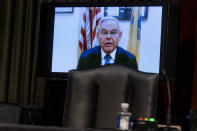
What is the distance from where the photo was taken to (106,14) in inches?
146

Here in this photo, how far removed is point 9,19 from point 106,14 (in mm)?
1114

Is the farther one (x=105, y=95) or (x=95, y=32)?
(x=95, y=32)

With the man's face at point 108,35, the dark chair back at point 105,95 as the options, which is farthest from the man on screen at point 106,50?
the dark chair back at point 105,95

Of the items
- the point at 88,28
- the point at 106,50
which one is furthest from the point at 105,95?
the point at 88,28

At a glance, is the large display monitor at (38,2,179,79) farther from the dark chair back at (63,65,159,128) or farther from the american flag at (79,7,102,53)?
the dark chair back at (63,65,159,128)

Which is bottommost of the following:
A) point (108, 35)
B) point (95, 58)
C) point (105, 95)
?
point (105, 95)

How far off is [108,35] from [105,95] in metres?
1.50

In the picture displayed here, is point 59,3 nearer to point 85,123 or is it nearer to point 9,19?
point 9,19

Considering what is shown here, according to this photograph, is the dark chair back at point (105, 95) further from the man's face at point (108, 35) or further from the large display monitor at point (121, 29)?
the man's face at point (108, 35)

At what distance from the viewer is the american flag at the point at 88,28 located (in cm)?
372

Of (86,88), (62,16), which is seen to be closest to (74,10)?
(62,16)

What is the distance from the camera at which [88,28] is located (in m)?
3.74

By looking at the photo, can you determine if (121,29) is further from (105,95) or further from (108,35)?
(105,95)

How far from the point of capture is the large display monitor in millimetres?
3502
